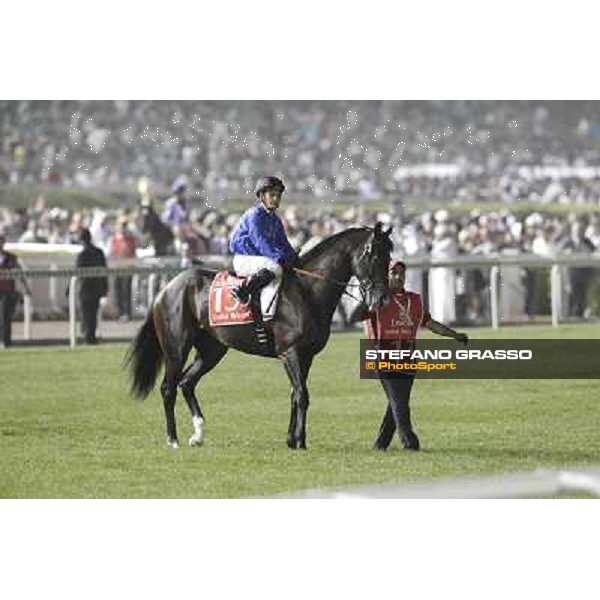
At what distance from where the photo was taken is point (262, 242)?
1691 centimetres

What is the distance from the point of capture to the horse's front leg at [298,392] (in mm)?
16953

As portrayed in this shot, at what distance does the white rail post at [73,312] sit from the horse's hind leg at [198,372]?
49 cm

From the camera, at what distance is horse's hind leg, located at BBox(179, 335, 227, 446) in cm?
1706

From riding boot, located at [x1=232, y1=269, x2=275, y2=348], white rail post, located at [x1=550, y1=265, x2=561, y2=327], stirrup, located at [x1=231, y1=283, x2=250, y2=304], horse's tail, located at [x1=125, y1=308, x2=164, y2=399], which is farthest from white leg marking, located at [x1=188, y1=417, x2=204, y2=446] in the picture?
white rail post, located at [x1=550, y1=265, x2=561, y2=327]

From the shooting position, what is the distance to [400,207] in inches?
671

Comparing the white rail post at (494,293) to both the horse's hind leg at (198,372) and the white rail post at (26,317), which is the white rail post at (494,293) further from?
the white rail post at (26,317)

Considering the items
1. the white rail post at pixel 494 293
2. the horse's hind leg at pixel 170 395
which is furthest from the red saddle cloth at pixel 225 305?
the white rail post at pixel 494 293

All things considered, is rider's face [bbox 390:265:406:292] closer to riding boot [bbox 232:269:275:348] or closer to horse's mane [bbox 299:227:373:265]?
horse's mane [bbox 299:227:373:265]

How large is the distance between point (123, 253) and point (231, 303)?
486 mm

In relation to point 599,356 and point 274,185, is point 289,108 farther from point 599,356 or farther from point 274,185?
point 599,356

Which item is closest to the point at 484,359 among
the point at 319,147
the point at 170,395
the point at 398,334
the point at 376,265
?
the point at 398,334

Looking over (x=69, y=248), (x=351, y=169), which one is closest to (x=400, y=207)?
(x=351, y=169)

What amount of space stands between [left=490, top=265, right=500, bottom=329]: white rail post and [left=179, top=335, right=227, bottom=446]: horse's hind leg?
1082 mm

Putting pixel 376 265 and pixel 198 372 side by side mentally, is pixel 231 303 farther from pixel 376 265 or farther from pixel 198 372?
pixel 376 265
